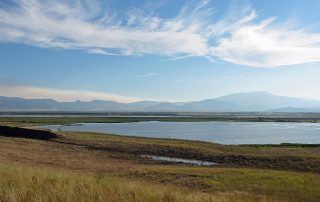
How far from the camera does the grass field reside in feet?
29.9

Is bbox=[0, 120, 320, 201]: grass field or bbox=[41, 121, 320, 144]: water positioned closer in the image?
bbox=[0, 120, 320, 201]: grass field

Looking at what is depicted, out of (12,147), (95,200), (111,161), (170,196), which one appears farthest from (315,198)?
(12,147)

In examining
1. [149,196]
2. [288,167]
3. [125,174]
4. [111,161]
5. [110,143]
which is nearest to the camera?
[149,196]

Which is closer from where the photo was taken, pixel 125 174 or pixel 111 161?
pixel 125 174

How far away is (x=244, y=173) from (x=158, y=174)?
20.0 feet

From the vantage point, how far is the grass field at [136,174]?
912cm

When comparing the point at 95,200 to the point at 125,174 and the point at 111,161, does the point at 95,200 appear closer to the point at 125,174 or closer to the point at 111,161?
the point at 125,174

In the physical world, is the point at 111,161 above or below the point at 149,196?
below

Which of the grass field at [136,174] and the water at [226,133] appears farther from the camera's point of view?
the water at [226,133]

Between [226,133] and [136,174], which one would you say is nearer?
[136,174]

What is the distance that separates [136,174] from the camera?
86.3 feet

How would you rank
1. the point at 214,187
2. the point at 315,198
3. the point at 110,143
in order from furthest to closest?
the point at 110,143
the point at 214,187
the point at 315,198

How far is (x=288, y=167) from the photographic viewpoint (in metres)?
33.5

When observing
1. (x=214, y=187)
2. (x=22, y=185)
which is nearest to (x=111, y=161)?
(x=214, y=187)
